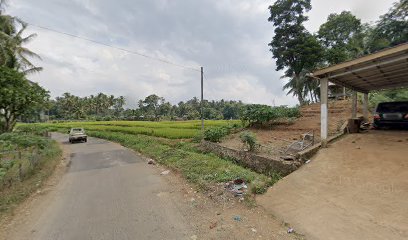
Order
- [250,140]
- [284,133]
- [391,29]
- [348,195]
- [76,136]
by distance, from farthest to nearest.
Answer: [391,29]
[76,136]
[284,133]
[250,140]
[348,195]

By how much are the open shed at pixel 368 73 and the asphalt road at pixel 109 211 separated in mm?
6409

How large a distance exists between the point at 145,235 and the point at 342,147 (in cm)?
752

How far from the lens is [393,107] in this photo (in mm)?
11109

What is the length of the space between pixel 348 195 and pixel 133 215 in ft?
15.6

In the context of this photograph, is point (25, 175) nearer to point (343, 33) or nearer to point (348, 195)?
point (348, 195)

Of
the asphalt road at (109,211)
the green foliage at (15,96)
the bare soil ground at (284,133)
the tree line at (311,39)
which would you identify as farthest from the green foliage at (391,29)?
the green foliage at (15,96)

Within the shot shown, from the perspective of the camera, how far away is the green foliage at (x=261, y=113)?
51.8 feet

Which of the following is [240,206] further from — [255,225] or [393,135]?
[393,135]

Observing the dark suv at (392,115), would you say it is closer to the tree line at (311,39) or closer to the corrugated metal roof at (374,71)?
the corrugated metal roof at (374,71)

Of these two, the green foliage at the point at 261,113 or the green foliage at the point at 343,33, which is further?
the green foliage at the point at 343,33

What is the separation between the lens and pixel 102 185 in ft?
27.0

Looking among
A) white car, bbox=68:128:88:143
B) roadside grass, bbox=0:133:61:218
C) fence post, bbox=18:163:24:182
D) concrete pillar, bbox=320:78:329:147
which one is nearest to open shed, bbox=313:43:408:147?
concrete pillar, bbox=320:78:329:147

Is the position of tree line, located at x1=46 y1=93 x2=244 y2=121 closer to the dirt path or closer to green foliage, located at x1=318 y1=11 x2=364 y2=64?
green foliage, located at x1=318 y1=11 x2=364 y2=64

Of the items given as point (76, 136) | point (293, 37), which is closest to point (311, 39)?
point (293, 37)
